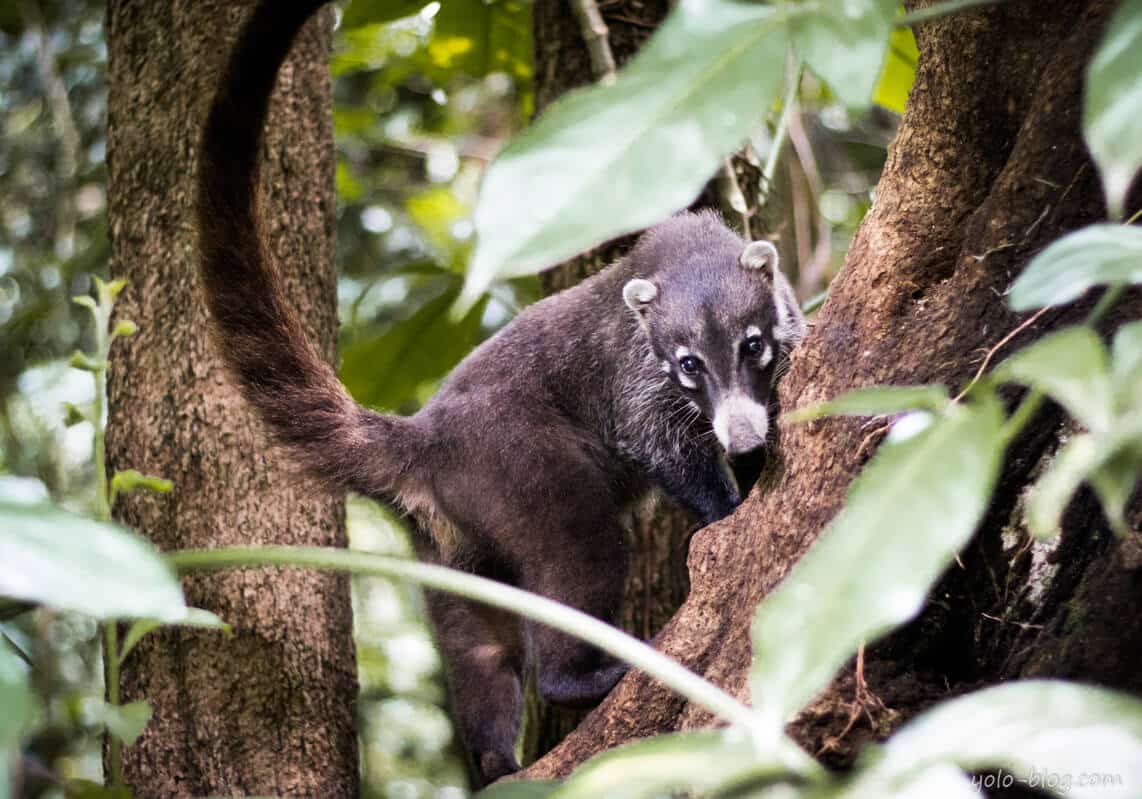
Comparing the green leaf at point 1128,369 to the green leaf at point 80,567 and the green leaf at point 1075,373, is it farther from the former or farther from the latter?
the green leaf at point 80,567

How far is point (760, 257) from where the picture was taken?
388cm

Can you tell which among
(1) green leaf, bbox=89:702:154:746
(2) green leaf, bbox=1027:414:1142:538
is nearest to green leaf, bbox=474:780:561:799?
(1) green leaf, bbox=89:702:154:746

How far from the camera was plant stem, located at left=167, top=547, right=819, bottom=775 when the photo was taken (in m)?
1.03

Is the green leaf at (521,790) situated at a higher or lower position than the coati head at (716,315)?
higher

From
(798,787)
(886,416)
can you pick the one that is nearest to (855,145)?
(886,416)

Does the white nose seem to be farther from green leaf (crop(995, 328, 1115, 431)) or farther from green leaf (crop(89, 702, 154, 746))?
green leaf (crop(995, 328, 1115, 431))

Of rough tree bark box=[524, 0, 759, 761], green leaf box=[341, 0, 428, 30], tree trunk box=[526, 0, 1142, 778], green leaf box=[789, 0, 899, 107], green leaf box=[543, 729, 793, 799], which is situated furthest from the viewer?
green leaf box=[341, 0, 428, 30]

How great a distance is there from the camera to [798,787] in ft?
3.26

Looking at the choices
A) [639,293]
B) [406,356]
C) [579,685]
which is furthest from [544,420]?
[406,356]

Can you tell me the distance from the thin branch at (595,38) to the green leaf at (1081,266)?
3100mm

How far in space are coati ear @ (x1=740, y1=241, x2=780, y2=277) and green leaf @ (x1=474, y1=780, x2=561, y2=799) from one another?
2.49 metres

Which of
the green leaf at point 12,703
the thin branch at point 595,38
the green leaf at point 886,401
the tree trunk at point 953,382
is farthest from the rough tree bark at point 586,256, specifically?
the green leaf at point 12,703

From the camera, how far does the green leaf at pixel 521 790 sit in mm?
1651

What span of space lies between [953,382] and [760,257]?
1646 mm
